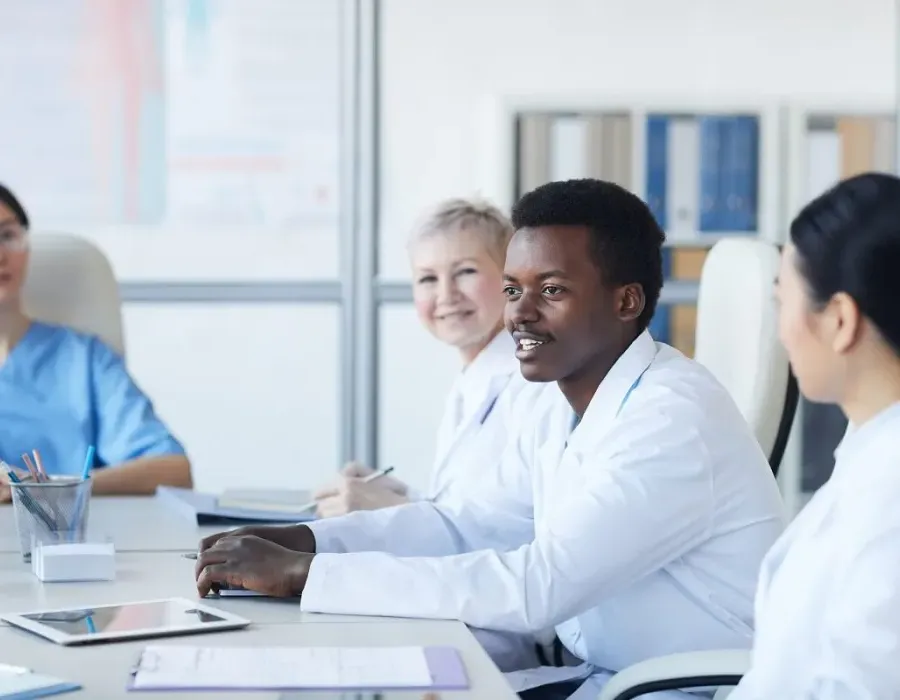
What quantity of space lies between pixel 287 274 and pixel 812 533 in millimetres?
3891

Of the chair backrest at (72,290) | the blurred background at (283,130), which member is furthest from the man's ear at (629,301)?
the blurred background at (283,130)

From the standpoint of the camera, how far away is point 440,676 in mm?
1109

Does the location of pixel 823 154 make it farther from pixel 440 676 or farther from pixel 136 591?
pixel 440 676

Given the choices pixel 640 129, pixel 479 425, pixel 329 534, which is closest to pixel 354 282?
pixel 640 129

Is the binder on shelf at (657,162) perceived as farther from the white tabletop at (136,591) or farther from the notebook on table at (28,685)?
the notebook on table at (28,685)

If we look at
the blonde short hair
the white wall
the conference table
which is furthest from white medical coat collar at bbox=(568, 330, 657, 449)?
the white wall

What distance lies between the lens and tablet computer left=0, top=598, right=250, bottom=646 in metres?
1.22

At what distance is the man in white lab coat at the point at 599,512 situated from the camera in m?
1.34

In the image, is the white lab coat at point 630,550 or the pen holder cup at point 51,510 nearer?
the white lab coat at point 630,550

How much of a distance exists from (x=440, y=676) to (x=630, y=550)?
1.04ft

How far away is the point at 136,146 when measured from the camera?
Answer: 4.69 metres

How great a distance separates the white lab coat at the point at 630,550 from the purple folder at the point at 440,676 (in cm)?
15

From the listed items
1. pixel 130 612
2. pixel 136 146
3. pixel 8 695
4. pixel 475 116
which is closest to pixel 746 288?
pixel 130 612

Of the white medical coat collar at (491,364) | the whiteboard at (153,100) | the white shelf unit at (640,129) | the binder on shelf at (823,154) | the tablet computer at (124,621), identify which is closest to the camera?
the tablet computer at (124,621)
